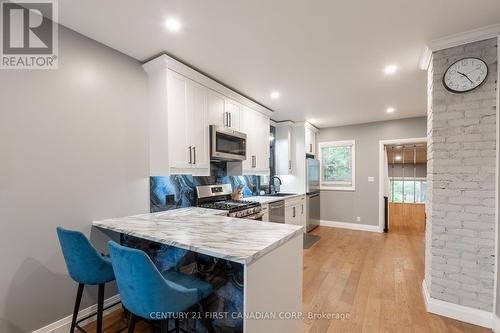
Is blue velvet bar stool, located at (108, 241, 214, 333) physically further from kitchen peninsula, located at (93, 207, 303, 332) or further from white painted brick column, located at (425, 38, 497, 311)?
white painted brick column, located at (425, 38, 497, 311)

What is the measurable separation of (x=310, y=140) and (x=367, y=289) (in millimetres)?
3598

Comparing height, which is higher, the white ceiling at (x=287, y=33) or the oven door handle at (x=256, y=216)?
the white ceiling at (x=287, y=33)

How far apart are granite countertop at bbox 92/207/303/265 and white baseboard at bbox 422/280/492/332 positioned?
1733 mm

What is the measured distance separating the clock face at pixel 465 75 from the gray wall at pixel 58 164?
10.3 feet

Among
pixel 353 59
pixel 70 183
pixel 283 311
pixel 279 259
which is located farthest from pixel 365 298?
pixel 70 183

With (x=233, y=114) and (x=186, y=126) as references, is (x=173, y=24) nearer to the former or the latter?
(x=186, y=126)

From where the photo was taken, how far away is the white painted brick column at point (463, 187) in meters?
1.98

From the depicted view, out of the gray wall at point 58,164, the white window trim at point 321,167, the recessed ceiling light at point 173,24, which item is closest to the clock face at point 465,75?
the recessed ceiling light at point 173,24

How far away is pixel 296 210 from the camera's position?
4.60 metres

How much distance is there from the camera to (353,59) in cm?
243

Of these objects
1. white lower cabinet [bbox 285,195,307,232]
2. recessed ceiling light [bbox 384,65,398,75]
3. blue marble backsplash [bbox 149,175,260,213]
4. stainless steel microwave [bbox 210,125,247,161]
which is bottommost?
white lower cabinet [bbox 285,195,307,232]

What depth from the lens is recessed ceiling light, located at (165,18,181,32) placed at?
1810mm

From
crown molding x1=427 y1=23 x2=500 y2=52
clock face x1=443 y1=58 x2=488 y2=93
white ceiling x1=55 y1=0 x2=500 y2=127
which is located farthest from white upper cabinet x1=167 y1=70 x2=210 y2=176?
clock face x1=443 y1=58 x2=488 y2=93

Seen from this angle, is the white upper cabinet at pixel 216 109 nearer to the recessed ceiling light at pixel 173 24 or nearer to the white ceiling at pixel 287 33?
the white ceiling at pixel 287 33
